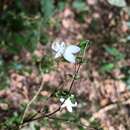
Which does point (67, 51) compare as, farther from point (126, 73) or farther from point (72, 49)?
point (126, 73)

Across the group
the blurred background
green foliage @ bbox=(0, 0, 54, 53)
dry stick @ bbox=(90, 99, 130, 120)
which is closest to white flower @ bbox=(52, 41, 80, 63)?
the blurred background

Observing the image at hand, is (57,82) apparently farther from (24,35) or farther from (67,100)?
(67,100)

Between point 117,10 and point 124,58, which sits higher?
point 117,10

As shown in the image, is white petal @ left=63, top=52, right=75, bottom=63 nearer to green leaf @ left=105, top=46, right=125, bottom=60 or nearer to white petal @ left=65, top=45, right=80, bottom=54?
white petal @ left=65, top=45, right=80, bottom=54

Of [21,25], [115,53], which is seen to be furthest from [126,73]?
[21,25]

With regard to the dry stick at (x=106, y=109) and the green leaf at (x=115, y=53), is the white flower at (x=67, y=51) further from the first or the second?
the green leaf at (x=115, y=53)

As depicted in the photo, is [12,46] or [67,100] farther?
[12,46]

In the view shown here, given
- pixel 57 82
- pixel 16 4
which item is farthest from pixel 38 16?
pixel 57 82
